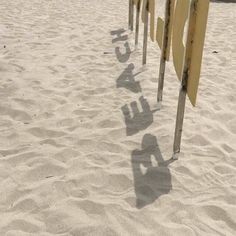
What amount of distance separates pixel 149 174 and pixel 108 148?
0.49 meters

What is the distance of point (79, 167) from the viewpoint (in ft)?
9.41

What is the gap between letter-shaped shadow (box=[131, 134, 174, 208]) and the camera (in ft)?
8.45

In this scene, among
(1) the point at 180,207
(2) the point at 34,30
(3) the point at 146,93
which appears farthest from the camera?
(2) the point at 34,30

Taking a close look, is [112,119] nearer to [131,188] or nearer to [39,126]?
[39,126]

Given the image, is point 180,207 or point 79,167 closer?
point 180,207

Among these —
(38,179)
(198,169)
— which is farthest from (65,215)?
(198,169)

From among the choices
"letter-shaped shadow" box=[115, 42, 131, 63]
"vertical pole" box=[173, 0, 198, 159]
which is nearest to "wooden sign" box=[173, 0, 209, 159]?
"vertical pole" box=[173, 0, 198, 159]

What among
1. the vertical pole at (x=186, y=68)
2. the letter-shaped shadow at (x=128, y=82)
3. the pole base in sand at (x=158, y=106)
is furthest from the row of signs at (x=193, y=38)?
the letter-shaped shadow at (x=128, y=82)

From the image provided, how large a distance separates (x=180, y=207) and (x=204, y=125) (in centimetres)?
128

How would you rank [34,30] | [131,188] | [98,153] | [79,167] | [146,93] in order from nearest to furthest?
[131,188] < [79,167] < [98,153] < [146,93] < [34,30]

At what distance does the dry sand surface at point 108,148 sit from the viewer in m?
2.36

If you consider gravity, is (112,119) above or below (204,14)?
below

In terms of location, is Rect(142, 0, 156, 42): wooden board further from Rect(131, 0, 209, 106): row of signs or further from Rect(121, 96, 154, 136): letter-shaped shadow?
Rect(131, 0, 209, 106): row of signs

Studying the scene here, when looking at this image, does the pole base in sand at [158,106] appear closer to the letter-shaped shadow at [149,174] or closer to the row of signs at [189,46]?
the letter-shaped shadow at [149,174]
